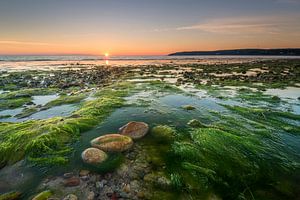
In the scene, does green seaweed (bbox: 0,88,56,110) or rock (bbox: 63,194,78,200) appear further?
green seaweed (bbox: 0,88,56,110)

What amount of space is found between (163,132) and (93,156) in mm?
2516

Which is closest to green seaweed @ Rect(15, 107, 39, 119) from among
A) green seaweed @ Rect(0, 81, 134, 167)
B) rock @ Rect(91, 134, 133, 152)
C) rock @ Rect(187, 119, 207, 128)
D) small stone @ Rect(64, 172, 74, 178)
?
green seaweed @ Rect(0, 81, 134, 167)

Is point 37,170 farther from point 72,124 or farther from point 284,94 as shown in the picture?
point 284,94

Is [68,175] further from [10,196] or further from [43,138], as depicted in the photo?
[43,138]

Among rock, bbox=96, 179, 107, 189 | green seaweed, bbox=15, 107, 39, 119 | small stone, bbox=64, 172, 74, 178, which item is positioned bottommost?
green seaweed, bbox=15, 107, 39, 119

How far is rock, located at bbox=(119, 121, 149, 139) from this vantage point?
6.80 meters

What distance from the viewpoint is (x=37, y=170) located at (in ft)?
17.2

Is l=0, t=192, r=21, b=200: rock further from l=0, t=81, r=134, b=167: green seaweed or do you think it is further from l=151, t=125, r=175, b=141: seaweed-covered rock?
l=151, t=125, r=175, b=141: seaweed-covered rock

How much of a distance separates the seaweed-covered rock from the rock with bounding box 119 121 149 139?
291 mm

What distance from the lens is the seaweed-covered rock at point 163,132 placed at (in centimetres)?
684

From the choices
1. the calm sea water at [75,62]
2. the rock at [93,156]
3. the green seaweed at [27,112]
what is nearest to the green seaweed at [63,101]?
the green seaweed at [27,112]

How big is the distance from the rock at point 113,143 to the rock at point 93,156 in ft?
0.97

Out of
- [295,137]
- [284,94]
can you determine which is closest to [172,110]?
[295,137]

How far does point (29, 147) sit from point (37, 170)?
4.29ft
